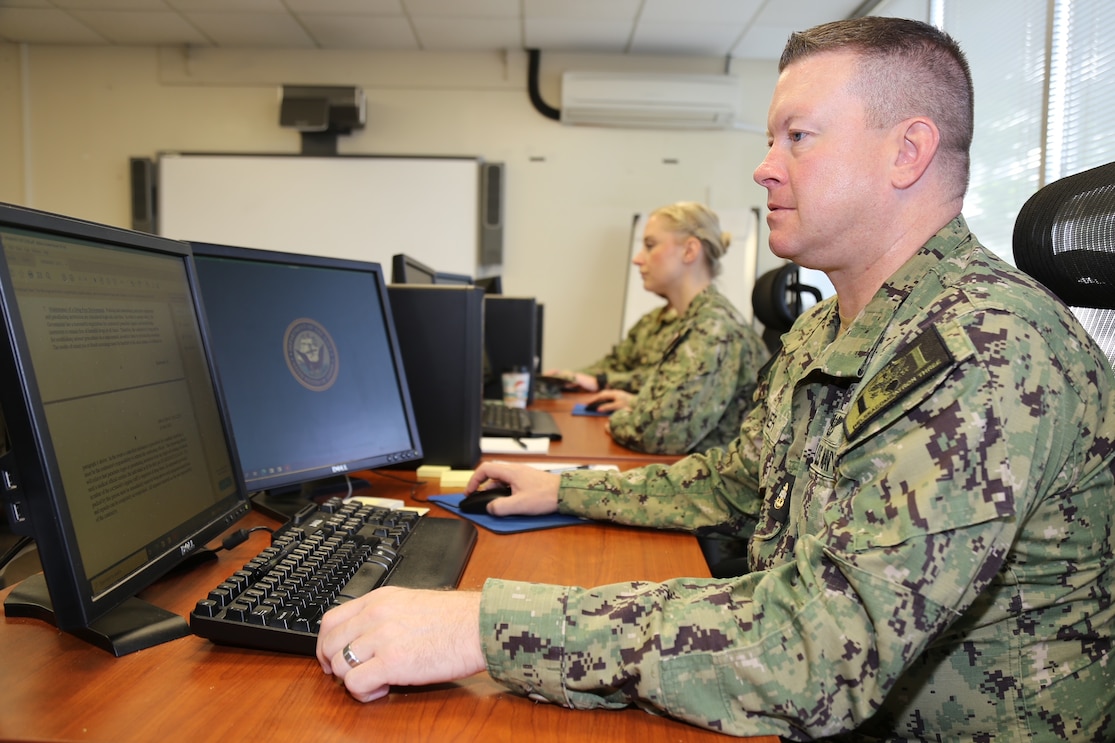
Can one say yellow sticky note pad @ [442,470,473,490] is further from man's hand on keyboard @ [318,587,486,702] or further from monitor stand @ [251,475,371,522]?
man's hand on keyboard @ [318,587,486,702]

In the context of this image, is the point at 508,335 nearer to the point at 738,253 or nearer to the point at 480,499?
the point at 480,499

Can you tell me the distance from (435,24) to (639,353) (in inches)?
89.4

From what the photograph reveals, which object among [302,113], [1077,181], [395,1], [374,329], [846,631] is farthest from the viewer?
[302,113]

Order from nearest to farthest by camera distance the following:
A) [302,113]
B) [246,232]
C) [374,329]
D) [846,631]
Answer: [846,631] → [374,329] → [302,113] → [246,232]

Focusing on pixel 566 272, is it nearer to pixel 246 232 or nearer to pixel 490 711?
pixel 246 232

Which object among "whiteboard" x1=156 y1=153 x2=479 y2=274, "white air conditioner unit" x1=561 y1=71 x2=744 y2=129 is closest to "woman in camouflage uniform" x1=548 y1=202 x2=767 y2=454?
"white air conditioner unit" x1=561 y1=71 x2=744 y2=129

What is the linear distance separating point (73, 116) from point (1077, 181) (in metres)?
5.70

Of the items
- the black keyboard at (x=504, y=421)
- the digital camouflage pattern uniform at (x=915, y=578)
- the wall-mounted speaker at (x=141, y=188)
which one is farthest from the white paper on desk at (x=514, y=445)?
the wall-mounted speaker at (x=141, y=188)

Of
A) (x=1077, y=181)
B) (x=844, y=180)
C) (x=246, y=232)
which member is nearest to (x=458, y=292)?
(x=844, y=180)

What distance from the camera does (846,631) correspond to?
61cm

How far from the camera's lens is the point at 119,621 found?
0.69 metres

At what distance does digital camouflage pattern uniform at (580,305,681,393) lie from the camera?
3.31m

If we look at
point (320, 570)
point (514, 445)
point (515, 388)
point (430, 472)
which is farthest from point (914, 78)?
point (515, 388)

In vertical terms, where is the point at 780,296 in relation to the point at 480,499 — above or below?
above
